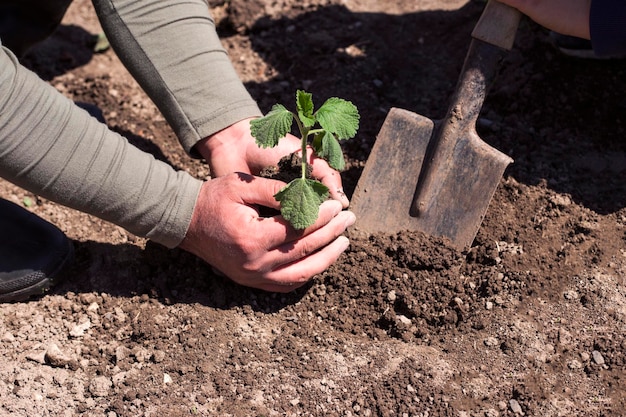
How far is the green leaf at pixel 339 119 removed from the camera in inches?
75.8

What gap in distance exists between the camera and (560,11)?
2285 millimetres

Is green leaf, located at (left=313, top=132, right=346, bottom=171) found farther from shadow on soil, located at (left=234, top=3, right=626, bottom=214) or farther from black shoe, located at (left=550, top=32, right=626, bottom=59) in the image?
black shoe, located at (left=550, top=32, right=626, bottom=59)

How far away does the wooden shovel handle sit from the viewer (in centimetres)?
230

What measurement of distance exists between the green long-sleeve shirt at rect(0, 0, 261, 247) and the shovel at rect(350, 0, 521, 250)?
1.85 feet

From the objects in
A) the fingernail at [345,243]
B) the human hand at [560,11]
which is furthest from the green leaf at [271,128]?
the human hand at [560,11]

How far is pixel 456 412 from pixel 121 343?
1145 mm

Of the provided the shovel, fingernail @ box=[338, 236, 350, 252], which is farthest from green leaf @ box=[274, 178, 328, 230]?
the shovel

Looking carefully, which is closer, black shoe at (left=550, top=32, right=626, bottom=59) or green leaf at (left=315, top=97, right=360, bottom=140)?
green leaf at (left=315, top=97, right=360, bottom=140)

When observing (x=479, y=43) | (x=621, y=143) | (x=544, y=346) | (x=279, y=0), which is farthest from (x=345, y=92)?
(x=544, y=346)

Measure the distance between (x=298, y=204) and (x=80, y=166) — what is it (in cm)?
69

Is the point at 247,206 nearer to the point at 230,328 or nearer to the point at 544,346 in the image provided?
the point at 230,328

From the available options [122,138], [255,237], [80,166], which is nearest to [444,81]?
[255,237]

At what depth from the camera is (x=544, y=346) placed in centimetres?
205

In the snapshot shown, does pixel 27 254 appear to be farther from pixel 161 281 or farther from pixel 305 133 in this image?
pixel 305 133
